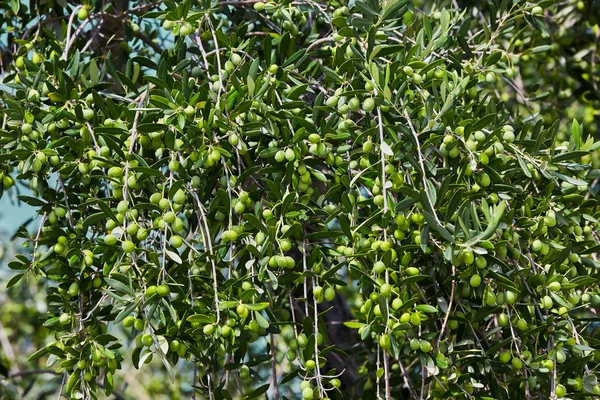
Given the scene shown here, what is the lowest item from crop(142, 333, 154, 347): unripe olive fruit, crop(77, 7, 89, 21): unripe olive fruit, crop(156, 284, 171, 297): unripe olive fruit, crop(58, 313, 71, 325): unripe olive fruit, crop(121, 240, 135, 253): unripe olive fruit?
crop(58, 313, 71, 325): unripe olive fruit

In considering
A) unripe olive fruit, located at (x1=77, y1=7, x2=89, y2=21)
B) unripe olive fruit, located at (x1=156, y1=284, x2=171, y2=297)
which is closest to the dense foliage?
unripe olive fruit, located at (x1=156, y1=284, x2=171, y2=297)

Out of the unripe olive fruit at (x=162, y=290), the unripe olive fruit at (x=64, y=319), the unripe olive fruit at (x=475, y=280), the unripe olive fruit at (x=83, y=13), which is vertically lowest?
the unripe olive fruit at (x=64, y=319)

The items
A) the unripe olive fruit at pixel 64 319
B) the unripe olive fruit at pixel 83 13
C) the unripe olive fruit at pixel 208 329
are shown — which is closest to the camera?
the unripe olive fruit at pixel 208 329

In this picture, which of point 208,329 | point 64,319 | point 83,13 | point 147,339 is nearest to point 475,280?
point 208,329

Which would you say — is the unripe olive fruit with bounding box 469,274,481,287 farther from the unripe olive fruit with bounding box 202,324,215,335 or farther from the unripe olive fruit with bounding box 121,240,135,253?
the unripe olive fruit with bounding box 121,240,135,253

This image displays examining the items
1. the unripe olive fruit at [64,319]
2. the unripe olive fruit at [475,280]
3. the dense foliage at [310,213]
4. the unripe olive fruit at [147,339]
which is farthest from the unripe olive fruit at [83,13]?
the unripe olive fruit at [475,280]

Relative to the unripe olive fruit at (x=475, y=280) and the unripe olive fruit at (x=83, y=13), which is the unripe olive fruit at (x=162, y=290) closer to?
the unripe olive fruit at (x=475, y=280)

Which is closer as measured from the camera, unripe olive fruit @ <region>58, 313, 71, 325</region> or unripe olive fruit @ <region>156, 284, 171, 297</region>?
unripe olive fruit @ <region>156, 284, 171, 297</region>

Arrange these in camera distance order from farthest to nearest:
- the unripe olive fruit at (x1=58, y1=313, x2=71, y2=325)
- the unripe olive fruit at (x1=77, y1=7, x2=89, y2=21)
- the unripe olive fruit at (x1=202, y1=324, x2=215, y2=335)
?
the unripe olive fruit at (x1=77, y1=7, x2=89, y2=21) < the unripe olive fruit at (x1=58, y1=313, x2=71, y2=325) < the unripe olive fruit at (x1=202, y1=324, x2=215, y2=335)

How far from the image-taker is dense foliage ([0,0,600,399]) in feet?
4.05

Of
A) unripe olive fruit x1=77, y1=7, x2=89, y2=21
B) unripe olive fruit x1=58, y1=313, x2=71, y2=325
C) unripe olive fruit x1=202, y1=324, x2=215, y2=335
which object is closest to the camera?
unripe olive fruit x1=202, y1=324, x2=215, y2=335

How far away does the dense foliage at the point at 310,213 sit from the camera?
48.6 inches

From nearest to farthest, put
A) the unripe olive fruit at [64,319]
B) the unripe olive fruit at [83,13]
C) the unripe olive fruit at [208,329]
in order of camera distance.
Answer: the unripe olive fruit at [208,329] < the unripe olive fruit at [64,319] < the unripe olive fruit at [83,13]

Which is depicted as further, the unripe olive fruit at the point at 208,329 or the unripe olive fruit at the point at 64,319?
the unripe olive fruit at the point at 64,319
